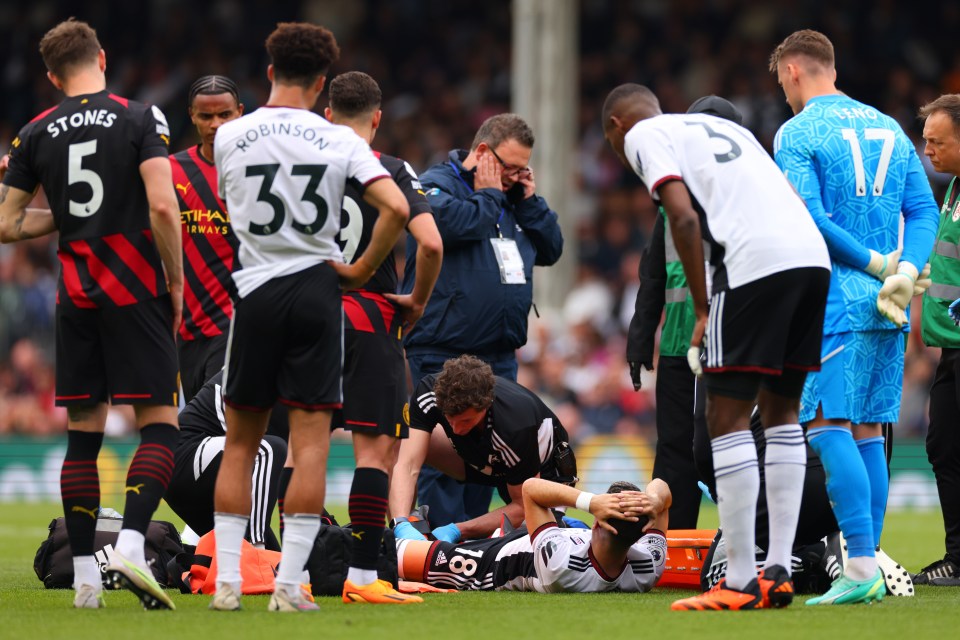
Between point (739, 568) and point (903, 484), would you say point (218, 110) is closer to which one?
point (739, 568)

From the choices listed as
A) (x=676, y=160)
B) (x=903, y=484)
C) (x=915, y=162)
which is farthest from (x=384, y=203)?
(x=903, y=484)

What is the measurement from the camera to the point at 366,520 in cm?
604

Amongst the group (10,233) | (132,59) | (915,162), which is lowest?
(10,233)

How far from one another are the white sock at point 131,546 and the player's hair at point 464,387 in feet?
6.79

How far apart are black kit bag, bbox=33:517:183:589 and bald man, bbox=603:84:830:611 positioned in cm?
285

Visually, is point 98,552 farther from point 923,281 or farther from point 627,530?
point 923,281

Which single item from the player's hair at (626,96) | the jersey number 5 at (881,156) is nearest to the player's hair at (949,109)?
the jersey number 5 at (881,156)

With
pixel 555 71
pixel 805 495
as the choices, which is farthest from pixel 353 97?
pixel 555 71

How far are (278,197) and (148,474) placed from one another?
1298mm

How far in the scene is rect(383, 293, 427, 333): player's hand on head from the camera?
6.11m

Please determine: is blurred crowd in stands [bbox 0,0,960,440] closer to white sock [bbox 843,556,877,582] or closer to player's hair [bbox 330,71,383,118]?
white sock [bbox 843,556,877,582]

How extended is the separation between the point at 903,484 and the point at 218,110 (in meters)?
9.88

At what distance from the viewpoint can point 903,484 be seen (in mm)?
14906

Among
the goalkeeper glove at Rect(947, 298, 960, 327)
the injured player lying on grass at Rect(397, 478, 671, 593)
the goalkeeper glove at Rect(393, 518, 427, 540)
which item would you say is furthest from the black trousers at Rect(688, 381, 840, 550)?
the goalkeeper glove at Rect(393, 518, 427, 540)
